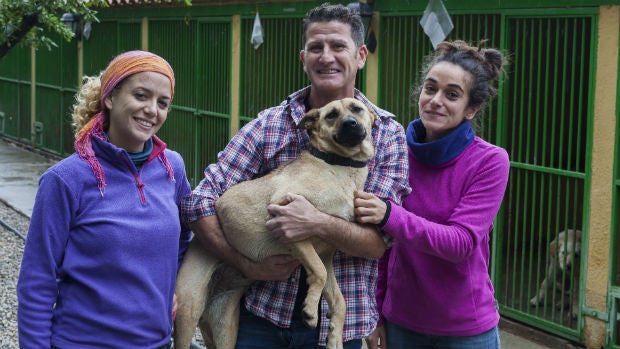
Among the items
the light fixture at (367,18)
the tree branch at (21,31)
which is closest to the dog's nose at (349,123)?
the light fixture at (367,18)

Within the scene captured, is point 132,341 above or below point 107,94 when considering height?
below

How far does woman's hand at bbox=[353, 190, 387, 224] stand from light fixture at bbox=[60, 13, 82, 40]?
1221 cm

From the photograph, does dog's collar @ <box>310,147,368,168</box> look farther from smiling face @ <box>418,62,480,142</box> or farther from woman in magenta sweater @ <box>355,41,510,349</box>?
smiling face @ <box>418,62,480,142</box>

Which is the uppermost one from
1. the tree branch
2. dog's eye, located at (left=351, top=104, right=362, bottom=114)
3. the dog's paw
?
the tree branch

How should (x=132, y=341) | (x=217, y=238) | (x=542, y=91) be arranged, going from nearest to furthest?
1. (x=132, y=341)
2. (x=217, y=238)
3. (x=542, y=91)

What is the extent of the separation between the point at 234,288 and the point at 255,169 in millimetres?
491

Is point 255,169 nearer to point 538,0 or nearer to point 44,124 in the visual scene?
point 538,0

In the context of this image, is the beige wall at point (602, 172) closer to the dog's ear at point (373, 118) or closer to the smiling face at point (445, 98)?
the smiling face at point (445, 98)

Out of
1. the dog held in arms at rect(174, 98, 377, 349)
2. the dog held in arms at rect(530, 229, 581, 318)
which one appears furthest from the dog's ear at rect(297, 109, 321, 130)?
the dog held in arms at rect(530, 229, 581, 318)

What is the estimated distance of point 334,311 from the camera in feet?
10.5

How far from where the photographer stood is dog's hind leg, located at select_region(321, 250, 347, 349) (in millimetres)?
3158

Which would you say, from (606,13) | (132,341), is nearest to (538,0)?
(606,13)

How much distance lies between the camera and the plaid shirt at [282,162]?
3.21m

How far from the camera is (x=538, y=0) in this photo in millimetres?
6258
